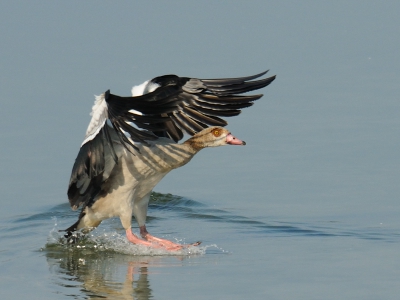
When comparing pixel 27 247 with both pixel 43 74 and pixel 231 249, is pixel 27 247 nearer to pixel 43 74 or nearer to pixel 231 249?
pixel 231 249

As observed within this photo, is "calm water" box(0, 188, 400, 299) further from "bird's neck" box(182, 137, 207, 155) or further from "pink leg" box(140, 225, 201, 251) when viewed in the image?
"bird's neck" box(182, 137, 207, 155)

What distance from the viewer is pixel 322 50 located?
18.9m

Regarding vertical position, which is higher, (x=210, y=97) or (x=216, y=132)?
(x=210, y=97)

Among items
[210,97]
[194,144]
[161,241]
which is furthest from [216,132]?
[161,241]

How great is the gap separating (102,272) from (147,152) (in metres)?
1.53

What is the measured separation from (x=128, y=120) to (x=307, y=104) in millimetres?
6064

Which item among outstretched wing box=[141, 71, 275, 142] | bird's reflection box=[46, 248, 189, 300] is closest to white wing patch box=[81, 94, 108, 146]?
outstretched wing box=[141, 71, 275, 142]

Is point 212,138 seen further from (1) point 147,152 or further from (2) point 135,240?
(2) point 135,240

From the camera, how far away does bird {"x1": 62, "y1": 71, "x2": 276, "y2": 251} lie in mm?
11102

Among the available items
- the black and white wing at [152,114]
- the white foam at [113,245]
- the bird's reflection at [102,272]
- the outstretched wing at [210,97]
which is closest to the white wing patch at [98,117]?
the black and white wing at [152,114]

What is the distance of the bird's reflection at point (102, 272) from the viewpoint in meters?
9.59

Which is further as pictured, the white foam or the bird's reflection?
the white foam

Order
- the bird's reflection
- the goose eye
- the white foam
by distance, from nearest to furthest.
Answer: the bird's reflection
the white foam
the goose eye

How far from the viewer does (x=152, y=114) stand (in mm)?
10227
